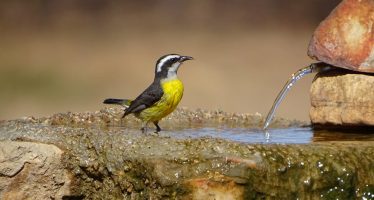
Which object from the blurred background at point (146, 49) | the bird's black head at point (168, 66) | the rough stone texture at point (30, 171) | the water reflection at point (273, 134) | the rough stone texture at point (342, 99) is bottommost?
the rough stone texture at point (30, 171)

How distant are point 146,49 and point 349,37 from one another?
7.63 m

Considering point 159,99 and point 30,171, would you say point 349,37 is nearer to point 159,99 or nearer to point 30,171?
point 159,99

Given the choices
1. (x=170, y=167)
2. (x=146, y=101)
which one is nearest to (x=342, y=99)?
(x=146, y=101)

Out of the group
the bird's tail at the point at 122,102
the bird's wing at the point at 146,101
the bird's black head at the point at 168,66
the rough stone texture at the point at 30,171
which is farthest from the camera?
the bird's tail at the point at 122,102

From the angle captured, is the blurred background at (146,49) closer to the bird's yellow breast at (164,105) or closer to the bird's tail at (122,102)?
the bird's tail at (122,102)

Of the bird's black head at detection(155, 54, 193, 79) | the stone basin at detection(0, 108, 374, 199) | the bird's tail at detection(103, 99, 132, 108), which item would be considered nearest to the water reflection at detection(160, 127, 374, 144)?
the bird's black head at detection(155, 54, 193, 79)

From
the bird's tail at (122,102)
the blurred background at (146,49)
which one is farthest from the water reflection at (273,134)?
the blurred background at (146,49)

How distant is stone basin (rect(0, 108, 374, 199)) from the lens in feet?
22.9

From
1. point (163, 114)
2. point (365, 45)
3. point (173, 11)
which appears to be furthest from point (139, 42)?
point (365, 45)

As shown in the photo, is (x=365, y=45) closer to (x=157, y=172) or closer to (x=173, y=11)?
(x=157, y=172)

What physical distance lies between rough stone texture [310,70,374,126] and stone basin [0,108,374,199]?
101cm

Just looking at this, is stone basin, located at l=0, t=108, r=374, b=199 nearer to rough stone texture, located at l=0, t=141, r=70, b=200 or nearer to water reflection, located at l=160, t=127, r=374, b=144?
rough stone texture, located at l=0, t=141, r=70, b=200

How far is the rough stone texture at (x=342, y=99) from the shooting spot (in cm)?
850

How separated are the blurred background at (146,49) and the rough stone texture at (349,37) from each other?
5363mm
